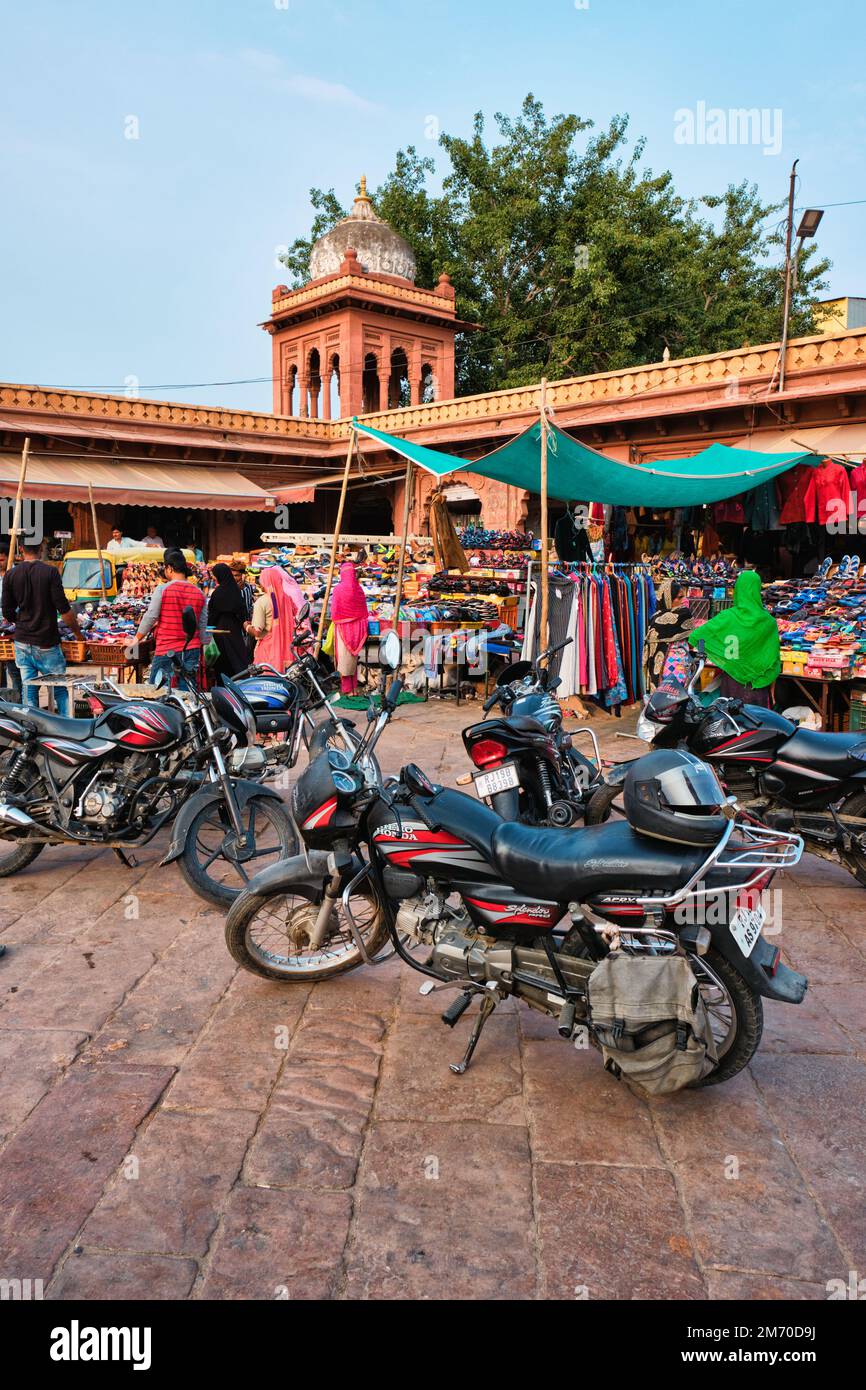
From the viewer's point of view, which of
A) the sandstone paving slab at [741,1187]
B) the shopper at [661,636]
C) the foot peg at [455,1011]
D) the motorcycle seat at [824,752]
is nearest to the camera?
the sandstone paving slab at [741,1187]

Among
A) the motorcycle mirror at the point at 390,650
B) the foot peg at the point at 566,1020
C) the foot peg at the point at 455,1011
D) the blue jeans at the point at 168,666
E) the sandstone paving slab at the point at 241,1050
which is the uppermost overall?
the motorcycle mirror at the point at 390,650

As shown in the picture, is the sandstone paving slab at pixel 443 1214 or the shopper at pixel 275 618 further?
the shopper at pixel 275 618

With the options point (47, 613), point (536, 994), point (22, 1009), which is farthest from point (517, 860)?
point (47, 613)

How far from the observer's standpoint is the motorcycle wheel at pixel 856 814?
4.29 metres

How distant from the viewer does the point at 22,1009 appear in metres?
3.24

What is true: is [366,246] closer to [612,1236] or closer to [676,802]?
[676,802]

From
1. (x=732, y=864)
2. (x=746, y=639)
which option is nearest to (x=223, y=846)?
(x=732, y=864)

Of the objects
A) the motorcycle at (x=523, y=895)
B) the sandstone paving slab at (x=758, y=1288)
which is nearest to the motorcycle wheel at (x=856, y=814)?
the motorcycle at (x=523, y=895)

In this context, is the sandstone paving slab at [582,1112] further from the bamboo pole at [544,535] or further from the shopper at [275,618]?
the shopper at [275,618]

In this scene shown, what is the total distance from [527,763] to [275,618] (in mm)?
4928

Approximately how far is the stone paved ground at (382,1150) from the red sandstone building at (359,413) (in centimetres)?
868

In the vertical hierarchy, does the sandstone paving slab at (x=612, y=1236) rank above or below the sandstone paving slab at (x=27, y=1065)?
below
